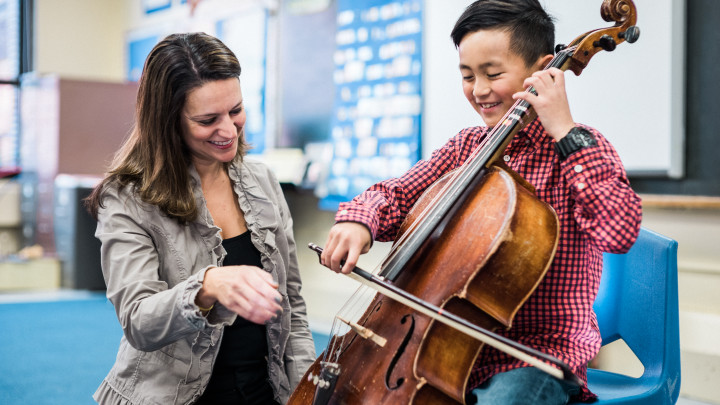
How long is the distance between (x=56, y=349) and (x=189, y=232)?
2.81 metres

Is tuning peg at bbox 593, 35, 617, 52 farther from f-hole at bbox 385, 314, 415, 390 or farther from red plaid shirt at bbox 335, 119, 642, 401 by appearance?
f-hole at bbox 385, 314, 415, 390

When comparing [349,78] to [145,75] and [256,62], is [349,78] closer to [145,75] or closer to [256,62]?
[256,62]

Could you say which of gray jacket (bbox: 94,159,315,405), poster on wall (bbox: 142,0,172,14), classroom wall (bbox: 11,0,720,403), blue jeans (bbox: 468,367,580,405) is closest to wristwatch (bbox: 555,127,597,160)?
blue jeans (bbox: 468,367,580,405)

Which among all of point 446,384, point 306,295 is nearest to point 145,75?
point 446,384

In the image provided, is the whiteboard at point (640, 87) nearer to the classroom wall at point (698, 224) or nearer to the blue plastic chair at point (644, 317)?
the classroom wall at point (698, 224)

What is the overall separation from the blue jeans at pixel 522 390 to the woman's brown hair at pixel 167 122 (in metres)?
0.71

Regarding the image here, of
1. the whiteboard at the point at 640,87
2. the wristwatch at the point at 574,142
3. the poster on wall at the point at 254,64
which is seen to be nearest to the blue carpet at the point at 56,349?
the poster on wall at the point at 254,64

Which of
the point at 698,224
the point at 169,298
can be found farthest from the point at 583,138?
the point at 698,224

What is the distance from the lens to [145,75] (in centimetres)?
152

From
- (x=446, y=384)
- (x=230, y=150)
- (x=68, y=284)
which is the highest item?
(x=230, y=150)

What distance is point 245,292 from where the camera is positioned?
41.9 inches

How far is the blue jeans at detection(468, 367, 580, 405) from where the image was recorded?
1089 mm

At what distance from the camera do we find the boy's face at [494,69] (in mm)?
1267

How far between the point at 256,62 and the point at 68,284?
7.76ft
